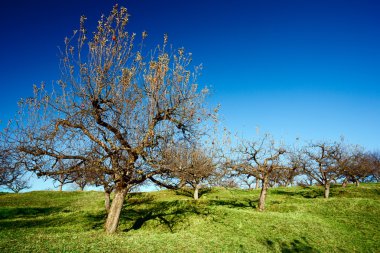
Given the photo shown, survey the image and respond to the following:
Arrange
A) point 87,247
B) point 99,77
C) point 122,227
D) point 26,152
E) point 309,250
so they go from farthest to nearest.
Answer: point 122,227 < point 309,250 < point 26,152 < point 99,77 < point 87,247

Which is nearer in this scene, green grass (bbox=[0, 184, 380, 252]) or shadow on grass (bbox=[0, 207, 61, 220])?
green grass (bbox=[0, 184, 380, 252])

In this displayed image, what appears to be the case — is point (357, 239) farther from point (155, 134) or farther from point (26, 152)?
point (26, 152)

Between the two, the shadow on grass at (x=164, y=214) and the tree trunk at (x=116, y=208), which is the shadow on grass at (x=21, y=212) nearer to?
the shadow on grass at (x=164, y=214)

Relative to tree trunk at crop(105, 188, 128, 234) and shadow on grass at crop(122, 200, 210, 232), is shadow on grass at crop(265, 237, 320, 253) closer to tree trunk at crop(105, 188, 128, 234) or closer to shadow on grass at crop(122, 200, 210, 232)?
shadow on grass at crop(122, 200, 210, 232)

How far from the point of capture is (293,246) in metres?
17.7

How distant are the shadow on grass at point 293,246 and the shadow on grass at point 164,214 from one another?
803 centimetres

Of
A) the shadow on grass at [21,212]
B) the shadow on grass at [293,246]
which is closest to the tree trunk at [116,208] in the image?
the shadow on grass at [293,246]

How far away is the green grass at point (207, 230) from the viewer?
45.1ft

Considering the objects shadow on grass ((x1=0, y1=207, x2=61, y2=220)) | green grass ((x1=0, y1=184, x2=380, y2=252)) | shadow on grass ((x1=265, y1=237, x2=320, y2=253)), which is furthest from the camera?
shadow on grass ((x1=0, y1=207, x2=61, y2=220))

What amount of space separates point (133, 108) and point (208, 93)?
4744 mm

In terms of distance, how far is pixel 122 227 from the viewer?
74.0ft

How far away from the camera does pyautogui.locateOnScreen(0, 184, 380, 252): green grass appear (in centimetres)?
1374

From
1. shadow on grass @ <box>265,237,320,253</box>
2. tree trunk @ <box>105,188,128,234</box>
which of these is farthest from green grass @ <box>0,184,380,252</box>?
tree trunk @ <box>105,188,128,234</box>

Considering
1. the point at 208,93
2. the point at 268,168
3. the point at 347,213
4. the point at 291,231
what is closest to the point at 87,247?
the point at 208,93
